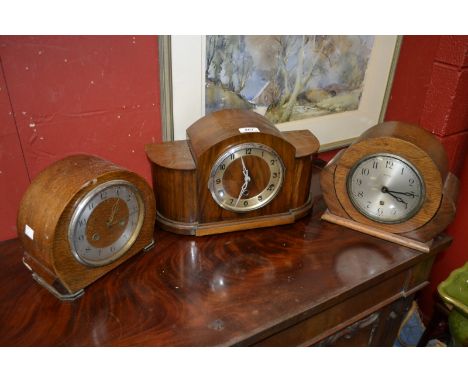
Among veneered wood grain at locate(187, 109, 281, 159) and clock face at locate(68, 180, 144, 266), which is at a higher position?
veneered wood grain at locate(187, 109, 281, 159)

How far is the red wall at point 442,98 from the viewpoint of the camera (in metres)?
1.58

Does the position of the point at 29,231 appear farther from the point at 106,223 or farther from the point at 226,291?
the point at 226,291

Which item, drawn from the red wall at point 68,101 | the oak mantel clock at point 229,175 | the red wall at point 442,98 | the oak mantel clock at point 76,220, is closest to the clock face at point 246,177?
the oak mantel clock at point 229,175

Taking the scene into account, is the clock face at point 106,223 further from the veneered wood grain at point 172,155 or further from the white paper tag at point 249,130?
the white paper tag at point 249,130

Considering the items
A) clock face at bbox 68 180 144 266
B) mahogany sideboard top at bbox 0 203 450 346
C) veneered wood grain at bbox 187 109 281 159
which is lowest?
mahogany sideboard top at bbox 0 203 450 346

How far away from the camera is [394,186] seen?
1.26m

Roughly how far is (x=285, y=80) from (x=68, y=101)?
2.56ft

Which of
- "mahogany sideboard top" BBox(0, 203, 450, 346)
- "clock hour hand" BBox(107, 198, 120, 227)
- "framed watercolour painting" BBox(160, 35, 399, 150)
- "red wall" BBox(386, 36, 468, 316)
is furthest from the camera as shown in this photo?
"red wall" BBox(386, 36, 468, 316)

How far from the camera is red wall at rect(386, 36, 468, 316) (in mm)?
1584

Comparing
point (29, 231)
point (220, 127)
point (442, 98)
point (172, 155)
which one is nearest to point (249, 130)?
point (220, 127)

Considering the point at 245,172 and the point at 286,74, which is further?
the point at 286,74

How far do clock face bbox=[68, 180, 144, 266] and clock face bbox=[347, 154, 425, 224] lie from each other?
0.67 meters

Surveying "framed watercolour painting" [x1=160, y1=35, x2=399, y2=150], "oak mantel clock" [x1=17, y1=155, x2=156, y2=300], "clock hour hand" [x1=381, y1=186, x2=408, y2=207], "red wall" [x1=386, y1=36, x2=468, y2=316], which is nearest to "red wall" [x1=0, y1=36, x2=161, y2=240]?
"framed watercolour painting" [x1=160, y1=35, x2=399, y2=150]

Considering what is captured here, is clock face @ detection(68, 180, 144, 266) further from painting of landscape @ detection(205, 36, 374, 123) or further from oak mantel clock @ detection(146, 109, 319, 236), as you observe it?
painting of landscape @ detection(205, 36, 374, 123)
